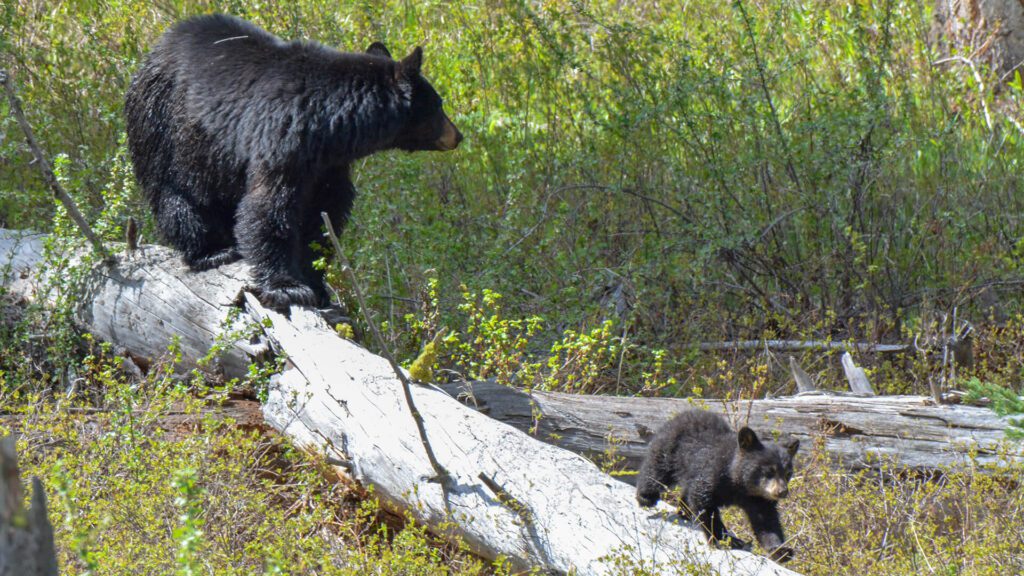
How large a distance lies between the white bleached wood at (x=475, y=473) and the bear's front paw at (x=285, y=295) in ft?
1.40

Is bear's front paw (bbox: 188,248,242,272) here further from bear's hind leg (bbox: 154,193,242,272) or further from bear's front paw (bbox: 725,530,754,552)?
bear's front paw (bbox: 725,530,754,552)

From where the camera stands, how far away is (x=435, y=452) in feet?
14.5

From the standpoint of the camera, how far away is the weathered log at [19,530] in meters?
1.71

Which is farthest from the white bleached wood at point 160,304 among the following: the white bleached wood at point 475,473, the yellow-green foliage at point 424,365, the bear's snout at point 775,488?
the bear's snout at point 775,488

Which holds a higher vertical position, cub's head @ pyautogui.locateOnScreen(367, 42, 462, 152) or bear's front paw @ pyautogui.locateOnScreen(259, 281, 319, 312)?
cub's head @ pyautogui.locateOnScreen(367, 42, 462, 152)

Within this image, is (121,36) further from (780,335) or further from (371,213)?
(780,335)

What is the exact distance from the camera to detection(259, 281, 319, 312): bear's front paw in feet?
18.7

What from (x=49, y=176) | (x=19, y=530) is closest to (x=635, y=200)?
(x=49, y=176)

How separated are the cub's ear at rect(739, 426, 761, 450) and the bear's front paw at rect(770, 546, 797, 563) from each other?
43 cm

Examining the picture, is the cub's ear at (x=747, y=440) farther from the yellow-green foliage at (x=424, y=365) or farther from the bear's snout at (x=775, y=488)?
the yellow-green foliage at (x=424, y=365)

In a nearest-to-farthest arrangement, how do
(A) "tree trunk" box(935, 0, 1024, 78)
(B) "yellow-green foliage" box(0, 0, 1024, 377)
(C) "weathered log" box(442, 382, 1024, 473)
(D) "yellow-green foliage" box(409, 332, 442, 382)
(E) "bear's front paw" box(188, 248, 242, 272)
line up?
(D) "yellow-green foliage" box(409, 332, 442, 382) < (C) "weathered log" box(442, 382, 1024, 473) < (E) "bear's front paw" box(188, 248, 242, 272) < (B) "yellow-green foliage" box(0, 0, 1024, 377) < (A) "tree trunk" box(935, 0, 1024, 78)

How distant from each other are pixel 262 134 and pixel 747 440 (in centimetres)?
333

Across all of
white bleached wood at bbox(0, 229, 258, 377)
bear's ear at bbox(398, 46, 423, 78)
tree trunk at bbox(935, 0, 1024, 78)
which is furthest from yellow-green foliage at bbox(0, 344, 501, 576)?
tree trunk at bbox(935, 0, 1024, 78)

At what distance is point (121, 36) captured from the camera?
30.2 feet
